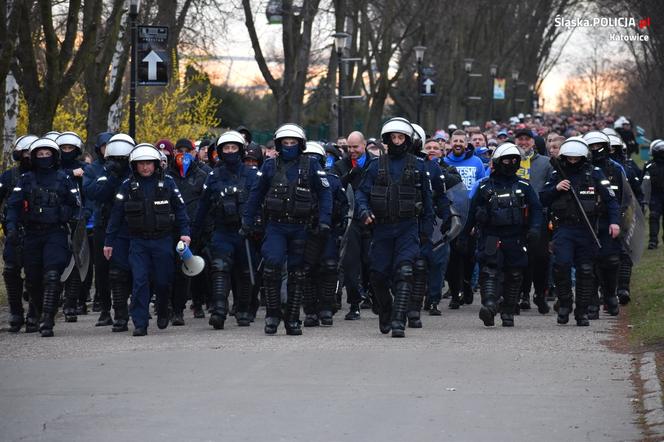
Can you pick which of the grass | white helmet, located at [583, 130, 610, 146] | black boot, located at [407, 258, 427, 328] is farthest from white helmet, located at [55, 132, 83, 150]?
the grass

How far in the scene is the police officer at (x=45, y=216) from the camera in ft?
44.5

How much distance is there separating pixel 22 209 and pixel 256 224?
2.10m

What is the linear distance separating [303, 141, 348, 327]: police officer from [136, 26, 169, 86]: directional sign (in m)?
7.20

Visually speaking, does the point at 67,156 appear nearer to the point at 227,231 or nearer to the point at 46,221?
the point at 46,221

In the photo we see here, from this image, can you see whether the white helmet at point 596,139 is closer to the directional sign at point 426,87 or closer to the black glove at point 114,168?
the black glove at point 114,168

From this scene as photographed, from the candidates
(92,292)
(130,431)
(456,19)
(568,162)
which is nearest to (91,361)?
(130,431)

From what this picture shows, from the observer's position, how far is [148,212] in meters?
13.4

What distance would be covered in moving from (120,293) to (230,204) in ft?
4.20

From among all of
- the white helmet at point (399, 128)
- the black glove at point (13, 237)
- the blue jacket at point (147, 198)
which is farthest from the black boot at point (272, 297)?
the black glove at point (13, 237)

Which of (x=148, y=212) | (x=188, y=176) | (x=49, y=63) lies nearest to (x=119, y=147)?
(x=148, y=212)

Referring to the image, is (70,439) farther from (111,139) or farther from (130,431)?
(111,139)

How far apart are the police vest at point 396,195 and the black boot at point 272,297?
103cm

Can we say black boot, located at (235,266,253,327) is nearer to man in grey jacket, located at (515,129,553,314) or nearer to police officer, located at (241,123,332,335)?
police officer, located at (241,123,332,335)

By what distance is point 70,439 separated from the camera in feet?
27.1
